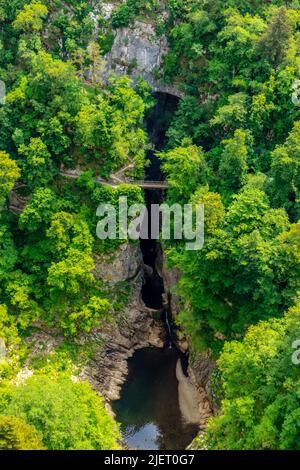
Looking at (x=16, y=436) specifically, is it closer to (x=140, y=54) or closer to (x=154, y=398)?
(x=154, y=398)

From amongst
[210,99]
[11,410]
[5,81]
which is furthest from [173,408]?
[5,81]

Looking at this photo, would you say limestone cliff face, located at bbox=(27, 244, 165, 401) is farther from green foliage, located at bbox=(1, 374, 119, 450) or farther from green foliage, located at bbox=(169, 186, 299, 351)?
green foliage, located at bbox=(1, 374, 119, 450)

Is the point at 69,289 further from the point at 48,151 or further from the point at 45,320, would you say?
the point at 48,151

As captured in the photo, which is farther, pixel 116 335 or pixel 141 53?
pixel 141 53

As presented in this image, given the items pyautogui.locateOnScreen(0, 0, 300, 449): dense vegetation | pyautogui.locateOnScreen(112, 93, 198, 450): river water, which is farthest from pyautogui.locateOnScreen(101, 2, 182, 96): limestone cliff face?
pyautogui.locateOnScreen(112, 93, 198, 450): river water

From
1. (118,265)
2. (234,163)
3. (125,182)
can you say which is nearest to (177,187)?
(234,163)

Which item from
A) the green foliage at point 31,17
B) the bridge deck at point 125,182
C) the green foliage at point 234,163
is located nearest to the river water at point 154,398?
the bridge deck at point 125,182

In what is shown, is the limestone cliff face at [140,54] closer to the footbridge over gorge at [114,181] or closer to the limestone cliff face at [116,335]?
the footbridge over gorge at [114,181]
